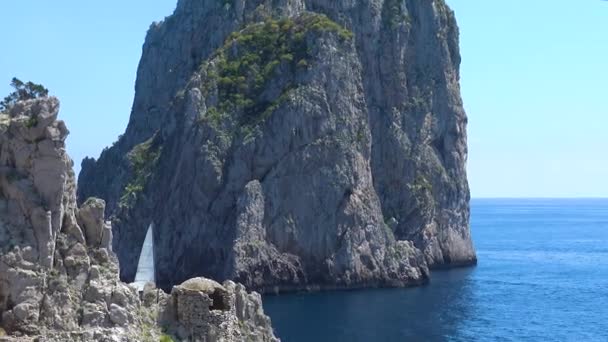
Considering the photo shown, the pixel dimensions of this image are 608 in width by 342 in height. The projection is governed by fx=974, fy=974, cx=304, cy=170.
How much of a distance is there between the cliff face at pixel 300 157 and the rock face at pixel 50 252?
8166 centimetres

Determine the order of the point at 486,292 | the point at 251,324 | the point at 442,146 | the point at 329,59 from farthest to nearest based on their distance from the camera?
the point at 442,146, the point at 329,59, the point at 486,292, the point at 251,324

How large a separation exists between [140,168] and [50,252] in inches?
4304

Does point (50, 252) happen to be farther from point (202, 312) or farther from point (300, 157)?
point (300, 157)

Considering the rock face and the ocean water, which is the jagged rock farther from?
the ocean water

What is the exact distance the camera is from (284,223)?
130500mm

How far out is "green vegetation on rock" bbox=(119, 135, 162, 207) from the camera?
14175 centimetres

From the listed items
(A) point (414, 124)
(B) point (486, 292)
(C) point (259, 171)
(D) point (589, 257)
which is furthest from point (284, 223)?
(D) point (589, 257)

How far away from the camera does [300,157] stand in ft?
438

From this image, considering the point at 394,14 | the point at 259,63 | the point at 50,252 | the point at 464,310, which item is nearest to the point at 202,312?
the point at 50,252

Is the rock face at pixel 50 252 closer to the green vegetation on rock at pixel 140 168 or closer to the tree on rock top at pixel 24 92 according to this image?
the tree on rock top at pixel 24 92

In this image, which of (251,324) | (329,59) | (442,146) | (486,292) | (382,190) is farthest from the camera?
(442,146)

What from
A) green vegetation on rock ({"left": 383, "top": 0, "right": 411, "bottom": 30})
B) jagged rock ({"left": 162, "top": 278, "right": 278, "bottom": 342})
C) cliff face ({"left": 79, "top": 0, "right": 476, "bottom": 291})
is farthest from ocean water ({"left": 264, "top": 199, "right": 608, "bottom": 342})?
jagged rock ({"left": 162, "top": 278, "right": 278, "bottom": 342})

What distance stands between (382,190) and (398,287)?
26.7m

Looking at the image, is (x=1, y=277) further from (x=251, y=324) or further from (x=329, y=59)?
(x=329, y=59)
